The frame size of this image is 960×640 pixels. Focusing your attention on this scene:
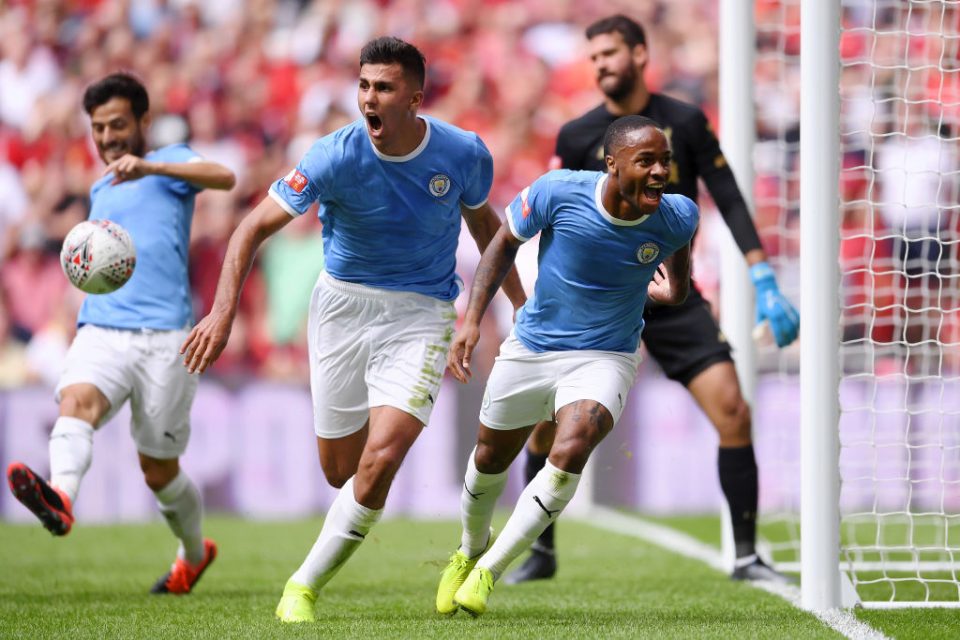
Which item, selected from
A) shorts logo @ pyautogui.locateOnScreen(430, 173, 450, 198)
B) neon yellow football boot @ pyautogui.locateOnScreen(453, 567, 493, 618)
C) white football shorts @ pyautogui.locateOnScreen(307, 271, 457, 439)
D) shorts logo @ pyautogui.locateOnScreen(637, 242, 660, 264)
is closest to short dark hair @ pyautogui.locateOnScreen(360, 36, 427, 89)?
shorts logo @ pyautogui.locateOnScreen(430, 173, 450, 198)

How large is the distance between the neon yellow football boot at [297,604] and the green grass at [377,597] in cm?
7

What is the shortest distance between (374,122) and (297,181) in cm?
38

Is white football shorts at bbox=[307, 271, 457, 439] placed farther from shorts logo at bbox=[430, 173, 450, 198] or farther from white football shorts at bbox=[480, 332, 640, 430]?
shorts logo at bbox=[430, 173, 450, 198]

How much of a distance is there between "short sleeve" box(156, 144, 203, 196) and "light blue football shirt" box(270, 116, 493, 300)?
1191 mm

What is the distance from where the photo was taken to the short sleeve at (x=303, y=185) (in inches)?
221

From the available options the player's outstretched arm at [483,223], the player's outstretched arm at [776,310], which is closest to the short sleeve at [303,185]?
the player's outstretched arm at [483,223]

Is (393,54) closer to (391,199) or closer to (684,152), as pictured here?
(391,199)

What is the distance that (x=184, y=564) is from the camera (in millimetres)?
7145

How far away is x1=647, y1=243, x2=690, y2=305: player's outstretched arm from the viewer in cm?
575

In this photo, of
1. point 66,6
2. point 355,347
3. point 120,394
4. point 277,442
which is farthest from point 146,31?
point 355,347

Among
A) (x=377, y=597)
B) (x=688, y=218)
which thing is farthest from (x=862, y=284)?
(x=688, y=218)

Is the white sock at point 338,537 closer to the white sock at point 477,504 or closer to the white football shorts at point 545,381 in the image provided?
the white sock at point 477,504

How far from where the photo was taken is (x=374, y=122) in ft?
18.5

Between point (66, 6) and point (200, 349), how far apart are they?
10.9 meters
